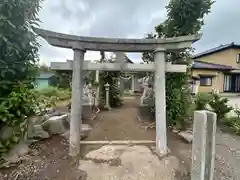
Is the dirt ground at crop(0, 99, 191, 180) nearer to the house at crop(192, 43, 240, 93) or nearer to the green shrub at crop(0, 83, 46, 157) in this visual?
the green shrub at crop(0, 83, 46, 157)

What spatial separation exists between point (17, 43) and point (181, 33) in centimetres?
473

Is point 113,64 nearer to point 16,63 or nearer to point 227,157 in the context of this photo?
point 16,63

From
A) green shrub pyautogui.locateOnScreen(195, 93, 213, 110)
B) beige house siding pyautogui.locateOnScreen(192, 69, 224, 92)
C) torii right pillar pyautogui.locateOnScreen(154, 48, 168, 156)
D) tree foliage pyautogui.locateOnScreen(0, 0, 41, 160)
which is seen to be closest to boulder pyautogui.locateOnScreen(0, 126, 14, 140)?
tree foliage pyautogui.locateOnScreen(0, 0, 41, 160)

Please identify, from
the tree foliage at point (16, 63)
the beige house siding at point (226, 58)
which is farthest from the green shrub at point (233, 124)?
the beige house siding at point (226, 58)

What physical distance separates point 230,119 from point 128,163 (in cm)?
545

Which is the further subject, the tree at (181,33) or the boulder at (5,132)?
the tree at (181,33)

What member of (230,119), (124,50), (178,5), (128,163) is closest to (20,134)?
(128,163)

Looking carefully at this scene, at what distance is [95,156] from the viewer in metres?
4.03

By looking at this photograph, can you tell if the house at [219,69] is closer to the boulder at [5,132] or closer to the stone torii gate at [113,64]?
the stone torii gate at [113,64]

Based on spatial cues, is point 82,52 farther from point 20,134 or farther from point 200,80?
point 200,80

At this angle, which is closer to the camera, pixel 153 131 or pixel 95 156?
pixel 95 156

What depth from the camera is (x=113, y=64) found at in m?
4.20

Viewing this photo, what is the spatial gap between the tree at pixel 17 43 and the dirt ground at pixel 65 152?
4.44 feet

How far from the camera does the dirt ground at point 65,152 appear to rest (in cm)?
Result: 341
